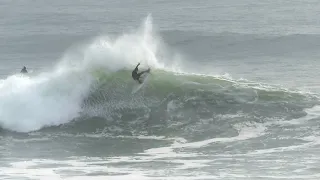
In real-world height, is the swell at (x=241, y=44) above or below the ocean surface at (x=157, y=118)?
above

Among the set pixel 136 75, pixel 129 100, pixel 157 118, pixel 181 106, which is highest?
pixel 136 75

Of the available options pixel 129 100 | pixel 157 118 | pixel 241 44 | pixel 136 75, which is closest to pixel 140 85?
pixel 136 75

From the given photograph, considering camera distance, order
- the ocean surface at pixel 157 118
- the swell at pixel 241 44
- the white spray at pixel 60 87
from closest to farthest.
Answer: the ocean surface at pixel 157 118 → the white spray at pixel 60 87 → the swell at pixel 241 44

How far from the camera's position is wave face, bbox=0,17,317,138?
75.2 ft

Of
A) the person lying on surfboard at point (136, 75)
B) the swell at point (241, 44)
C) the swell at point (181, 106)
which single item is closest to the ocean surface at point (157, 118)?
the swell at point (181, 106)

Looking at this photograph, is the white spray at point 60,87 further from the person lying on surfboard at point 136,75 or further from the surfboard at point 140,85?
the person lying on surfboard at point 136,75

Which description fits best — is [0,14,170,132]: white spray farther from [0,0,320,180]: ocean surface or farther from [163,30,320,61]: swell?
[163,30,320,61]: swell

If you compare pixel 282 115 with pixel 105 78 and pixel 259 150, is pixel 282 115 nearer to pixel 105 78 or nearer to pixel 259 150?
pixel 259 150

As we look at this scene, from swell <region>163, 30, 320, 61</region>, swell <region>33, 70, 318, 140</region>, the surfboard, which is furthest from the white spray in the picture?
swell <region>163, 30, 320, 61</region>

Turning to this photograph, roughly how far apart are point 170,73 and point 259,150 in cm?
772

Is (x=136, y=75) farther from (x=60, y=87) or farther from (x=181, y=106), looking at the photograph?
(x=60, y=87)

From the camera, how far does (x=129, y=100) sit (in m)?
24.3

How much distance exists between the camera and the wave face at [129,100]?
2292 centimetres

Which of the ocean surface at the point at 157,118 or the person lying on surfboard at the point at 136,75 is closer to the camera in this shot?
the ocean surface at the point at 157,118
